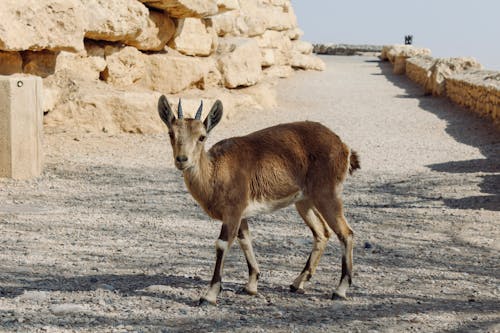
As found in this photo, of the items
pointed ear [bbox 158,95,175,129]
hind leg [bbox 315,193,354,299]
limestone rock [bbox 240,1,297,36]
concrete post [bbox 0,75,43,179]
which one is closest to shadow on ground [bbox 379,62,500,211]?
hind leg [bbox 315,193,354,299]

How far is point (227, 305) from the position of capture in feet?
16.1

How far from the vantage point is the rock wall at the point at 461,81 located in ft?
52.9

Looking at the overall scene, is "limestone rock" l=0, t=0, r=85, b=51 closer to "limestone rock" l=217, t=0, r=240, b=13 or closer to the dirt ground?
the dirt ground

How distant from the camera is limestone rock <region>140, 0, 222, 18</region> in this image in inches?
591

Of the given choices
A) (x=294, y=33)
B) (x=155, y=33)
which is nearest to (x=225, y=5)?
(x=155, y=33)

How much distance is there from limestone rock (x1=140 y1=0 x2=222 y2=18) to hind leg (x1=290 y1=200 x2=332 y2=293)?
10.4 m

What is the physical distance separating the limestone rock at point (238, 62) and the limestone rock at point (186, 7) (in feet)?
5.78

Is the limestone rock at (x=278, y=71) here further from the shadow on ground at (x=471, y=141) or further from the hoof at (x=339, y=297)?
the hoof at (x=339, y=297)

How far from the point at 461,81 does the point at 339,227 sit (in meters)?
15.3

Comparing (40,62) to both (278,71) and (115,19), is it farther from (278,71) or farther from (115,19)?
(278,71)

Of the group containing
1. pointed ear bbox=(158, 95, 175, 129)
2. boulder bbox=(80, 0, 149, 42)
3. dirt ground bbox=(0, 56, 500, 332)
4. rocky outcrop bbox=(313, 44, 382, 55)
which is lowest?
dirt ground bbox=(0, 56, 500, 332)

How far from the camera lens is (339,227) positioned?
5113 mm

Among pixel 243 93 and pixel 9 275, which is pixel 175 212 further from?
pixel 243 93

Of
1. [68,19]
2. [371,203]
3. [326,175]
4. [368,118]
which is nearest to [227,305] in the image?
[326,175]
